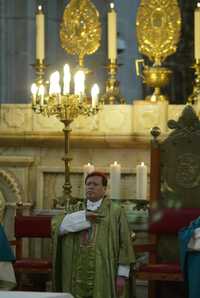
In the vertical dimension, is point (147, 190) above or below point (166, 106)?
below

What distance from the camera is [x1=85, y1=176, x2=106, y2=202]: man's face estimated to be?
905 centimetres

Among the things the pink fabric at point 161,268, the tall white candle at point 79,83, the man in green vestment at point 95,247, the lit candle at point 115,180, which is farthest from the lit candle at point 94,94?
the man in green vestment at point 95,247

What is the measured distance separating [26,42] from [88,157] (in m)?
1.89

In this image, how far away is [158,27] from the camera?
38.7 ft

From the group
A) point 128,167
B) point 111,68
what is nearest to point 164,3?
point 111,68

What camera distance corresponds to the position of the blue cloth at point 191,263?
8664 millimetres

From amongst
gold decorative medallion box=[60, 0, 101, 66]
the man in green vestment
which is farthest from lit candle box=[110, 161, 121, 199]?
the man in green vestment

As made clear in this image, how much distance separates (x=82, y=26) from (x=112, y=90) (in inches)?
26.9

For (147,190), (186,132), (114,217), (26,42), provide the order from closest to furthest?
(114,217), (186,132), (147,190), (26,42)

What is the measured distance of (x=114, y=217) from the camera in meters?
9.25

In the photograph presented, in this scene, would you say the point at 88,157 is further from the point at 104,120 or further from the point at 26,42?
the point at 26,42

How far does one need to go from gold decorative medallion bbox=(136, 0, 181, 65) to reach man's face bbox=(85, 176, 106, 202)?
9.76 ft

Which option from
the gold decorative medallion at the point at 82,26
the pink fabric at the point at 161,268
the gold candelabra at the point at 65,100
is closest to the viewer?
the pink fabric at the point at 161,268

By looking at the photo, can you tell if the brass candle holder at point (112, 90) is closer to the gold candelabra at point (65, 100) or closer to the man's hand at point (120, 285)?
the gold candelabra at point (65, 100)
